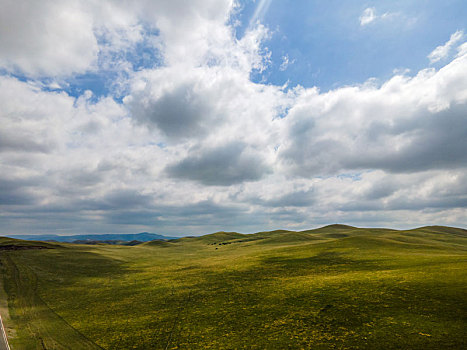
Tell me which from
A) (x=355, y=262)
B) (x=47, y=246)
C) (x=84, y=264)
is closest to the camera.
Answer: (x=355, y=262)

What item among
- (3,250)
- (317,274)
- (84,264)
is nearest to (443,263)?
(317,274)

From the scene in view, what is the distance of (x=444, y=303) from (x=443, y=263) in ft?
69.0

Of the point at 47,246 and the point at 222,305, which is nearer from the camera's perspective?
the point at 222,305

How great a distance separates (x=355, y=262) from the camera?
52938mm

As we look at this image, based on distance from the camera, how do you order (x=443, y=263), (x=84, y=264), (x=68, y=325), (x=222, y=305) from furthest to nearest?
1. (x=84, y=264)
2. (x=443, y=263)
3. (x=222, y=305)
4. (x=68, y=325)

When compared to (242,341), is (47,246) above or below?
above

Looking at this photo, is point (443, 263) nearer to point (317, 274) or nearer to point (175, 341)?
point (317, 274)

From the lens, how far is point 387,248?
67.1m

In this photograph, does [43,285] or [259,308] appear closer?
[259,308]

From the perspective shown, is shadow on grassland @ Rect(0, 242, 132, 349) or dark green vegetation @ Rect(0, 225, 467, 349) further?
shadow on grassland @ Rect(0, 242, 132, 349)

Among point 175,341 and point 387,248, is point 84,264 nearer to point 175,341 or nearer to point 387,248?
point 175,341

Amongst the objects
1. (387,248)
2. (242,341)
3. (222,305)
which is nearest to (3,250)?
(222,305)

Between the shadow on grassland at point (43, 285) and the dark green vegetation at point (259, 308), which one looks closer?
the dark green vegetation at point (259, 308)

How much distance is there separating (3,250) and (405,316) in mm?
120360
